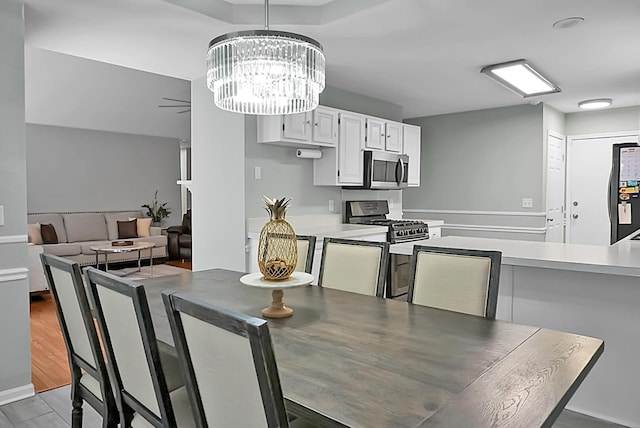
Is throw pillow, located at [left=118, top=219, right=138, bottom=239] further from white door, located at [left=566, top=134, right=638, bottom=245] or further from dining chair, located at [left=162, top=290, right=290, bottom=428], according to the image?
dining chair, located at [left=162, top=290, right=290, bottom=428]

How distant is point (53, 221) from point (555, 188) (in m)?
7.63

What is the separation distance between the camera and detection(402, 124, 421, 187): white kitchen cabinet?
5254 millimetres

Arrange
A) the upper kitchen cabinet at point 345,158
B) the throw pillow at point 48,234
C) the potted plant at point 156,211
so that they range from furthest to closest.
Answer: the potted plant at point 156,211 < the throw pillow at point 48,234 < the upper kitchen cabinet at point 345,158

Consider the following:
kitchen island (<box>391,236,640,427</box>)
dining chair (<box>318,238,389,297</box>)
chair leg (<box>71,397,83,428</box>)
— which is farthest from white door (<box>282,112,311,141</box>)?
chair leg (<box>71,397,83,428</box>)

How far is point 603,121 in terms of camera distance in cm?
569

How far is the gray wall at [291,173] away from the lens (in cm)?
396

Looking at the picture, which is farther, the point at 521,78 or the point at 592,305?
the point at 521,78

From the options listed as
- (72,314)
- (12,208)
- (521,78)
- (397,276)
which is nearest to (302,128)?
(397,276)

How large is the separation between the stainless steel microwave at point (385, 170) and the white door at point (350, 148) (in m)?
0.08

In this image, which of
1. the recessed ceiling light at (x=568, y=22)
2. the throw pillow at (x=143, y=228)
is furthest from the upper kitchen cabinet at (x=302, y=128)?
the throw pillow at (x=143, y=228)

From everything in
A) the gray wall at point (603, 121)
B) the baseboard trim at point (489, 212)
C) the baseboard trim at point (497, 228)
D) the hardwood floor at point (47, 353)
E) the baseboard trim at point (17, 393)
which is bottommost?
the hardwood floor at point (47, 353)

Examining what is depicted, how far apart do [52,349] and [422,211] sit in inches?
188

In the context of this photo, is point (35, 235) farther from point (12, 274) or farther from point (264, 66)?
point (264, 66)

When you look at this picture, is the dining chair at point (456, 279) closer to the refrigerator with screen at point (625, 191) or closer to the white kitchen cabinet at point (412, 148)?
the white kitchen cabinet at point (412, 148)
